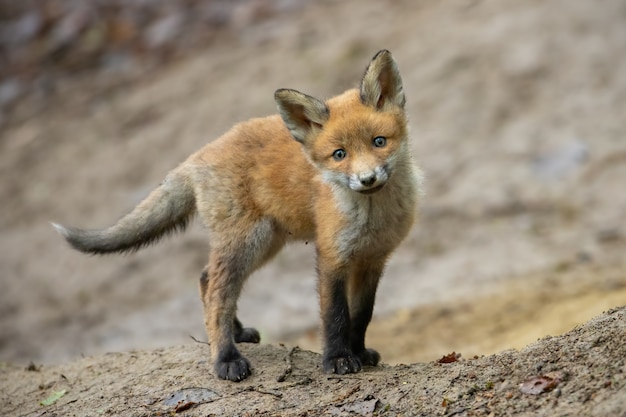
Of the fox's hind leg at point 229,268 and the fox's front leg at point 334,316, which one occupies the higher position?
the fox's hind leg at point 229,268

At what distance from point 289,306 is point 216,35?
328 inches

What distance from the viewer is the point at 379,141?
215 inches

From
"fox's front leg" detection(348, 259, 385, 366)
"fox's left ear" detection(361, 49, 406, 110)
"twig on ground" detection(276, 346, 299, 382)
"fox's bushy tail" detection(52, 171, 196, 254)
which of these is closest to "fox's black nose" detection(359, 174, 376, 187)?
"fox's left ear" detection(361, 49, 406, 110)

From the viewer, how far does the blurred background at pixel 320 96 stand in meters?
10.4

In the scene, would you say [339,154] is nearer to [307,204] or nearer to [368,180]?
[368,180]

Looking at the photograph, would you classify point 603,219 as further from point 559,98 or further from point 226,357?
point 226,357

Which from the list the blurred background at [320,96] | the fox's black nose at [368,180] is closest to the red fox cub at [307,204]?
the fox's black nose at [368,180]

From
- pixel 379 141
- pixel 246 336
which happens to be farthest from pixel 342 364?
pixel 379 141

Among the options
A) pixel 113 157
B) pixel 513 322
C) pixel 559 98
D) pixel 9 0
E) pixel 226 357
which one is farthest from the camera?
pixel 9 0

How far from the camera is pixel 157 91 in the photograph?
1641 cm

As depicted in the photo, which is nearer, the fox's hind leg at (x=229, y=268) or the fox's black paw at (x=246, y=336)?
the fox's hind leg at (x=229, y=268)

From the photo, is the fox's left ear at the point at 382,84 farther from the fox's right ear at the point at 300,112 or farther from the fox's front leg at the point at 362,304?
the fox's front leg at the point at 362,304

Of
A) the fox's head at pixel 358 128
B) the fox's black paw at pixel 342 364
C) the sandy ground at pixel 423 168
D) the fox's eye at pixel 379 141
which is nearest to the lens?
the fox's head at pixel 358 128

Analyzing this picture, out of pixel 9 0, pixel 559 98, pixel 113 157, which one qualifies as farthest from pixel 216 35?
pixel 559 98
